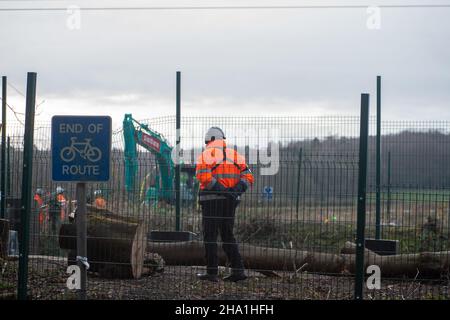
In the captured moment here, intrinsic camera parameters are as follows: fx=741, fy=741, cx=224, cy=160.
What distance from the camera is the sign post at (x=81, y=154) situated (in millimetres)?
7320

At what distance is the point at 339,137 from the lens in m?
12.8

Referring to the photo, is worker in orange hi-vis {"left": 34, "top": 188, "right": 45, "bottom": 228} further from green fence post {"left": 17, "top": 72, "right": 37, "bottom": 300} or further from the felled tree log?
the felled tree log

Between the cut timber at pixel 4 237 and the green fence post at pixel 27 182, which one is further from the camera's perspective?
the cut timber at pixel 4 237

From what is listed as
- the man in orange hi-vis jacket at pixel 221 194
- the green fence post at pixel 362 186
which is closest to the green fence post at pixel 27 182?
the man in orange hi-vis jacket at pixel 221 194

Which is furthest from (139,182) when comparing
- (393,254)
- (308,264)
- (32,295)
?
(393,254)

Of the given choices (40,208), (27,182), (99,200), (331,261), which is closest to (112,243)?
(99,200)

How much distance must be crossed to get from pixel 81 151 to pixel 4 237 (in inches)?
160

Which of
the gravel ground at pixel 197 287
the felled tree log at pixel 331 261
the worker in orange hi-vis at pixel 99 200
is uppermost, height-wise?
the worker in orange hi-vis at pixel 99 200

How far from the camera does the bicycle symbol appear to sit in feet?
24.0

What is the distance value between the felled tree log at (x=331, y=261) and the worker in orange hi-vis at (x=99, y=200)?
1383mm

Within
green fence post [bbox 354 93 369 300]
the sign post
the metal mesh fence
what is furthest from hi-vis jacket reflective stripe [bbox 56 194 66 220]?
→ green fence post [bbox 354 93 369 300]

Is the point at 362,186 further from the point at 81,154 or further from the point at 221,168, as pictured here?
the point at 81,154

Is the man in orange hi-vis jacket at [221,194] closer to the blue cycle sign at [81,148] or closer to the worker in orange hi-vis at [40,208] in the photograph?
the worker in orange hi-vis at [40,208]

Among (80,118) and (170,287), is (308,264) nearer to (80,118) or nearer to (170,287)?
(170,287)
